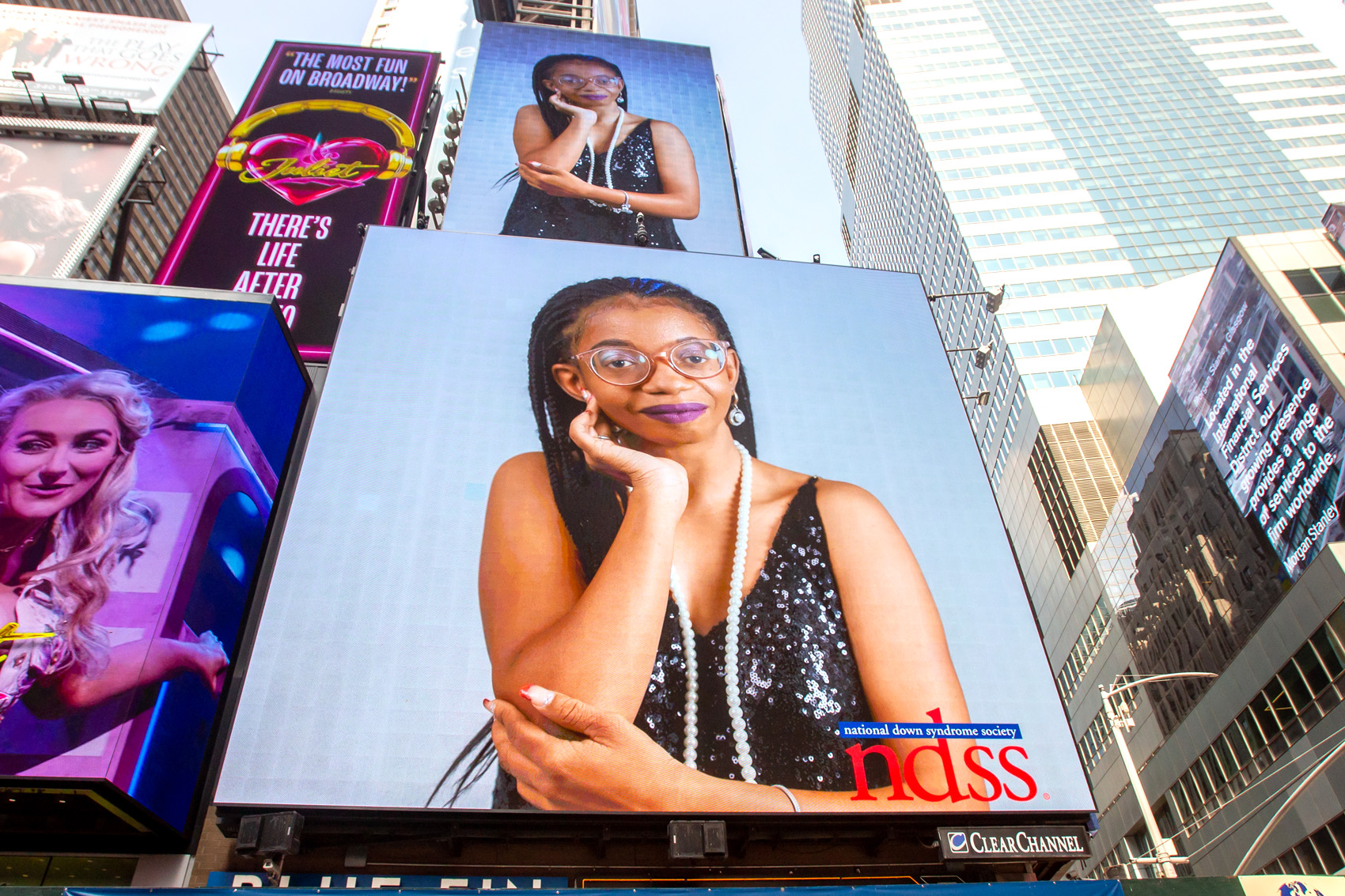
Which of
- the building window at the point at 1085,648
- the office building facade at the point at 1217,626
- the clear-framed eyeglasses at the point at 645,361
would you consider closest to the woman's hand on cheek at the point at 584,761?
the clear-framed eyeglasses at the point at 645,361

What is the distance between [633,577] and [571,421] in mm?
4735

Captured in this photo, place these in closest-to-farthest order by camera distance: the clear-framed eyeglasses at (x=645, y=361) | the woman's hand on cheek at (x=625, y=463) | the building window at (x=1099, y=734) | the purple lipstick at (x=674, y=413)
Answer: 1. the woman's hand on cheek at (x=625, y=463)
2. the purple lipstick at (x=674, y=413)
3. the clear-framed eyeglasses at (x=645, y=361)
4. the building window at (x=1099, y=734)

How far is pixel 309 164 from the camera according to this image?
32.2m

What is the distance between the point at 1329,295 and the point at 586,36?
113 feet

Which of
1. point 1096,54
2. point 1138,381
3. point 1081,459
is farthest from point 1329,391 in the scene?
point 1096,54

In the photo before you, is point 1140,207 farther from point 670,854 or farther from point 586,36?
point 670,854

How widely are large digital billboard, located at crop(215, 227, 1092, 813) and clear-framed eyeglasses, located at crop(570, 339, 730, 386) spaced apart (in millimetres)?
73

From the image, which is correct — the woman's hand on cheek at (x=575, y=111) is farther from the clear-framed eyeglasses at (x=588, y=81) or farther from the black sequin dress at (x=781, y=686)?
the black sequin dress at (x=781, y=686)

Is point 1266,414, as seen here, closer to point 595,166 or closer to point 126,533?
point 595,166

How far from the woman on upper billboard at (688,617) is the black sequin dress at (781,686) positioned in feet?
0.11

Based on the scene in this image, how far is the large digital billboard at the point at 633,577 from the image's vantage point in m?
15.6

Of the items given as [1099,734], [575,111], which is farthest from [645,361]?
[1099,734]

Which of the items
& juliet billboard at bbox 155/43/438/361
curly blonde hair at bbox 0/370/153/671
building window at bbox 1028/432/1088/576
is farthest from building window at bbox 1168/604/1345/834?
curly blonde hair at bbox 0/370/153/671

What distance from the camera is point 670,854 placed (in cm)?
1468
